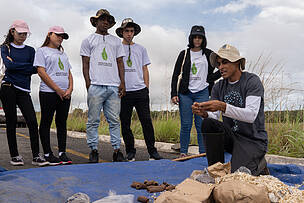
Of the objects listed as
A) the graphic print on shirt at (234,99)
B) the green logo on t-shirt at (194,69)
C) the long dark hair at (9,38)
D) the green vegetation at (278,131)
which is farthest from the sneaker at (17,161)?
the green vegetation at (278,131)

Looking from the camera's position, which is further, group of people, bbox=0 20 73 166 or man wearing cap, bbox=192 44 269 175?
group of people, bbox=0 20 73 166

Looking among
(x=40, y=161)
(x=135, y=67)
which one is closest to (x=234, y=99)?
(x=135, y=67)

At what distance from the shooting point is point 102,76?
4.65 metres

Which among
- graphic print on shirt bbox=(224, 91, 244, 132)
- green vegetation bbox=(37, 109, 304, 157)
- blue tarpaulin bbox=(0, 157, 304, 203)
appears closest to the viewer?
blue tarpaulin bbox=(0, 157, 304, 203)

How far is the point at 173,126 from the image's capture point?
805cm

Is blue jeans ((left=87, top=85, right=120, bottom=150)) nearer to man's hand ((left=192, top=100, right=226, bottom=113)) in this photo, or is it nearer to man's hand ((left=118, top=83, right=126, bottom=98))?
man's hand ((left=118, top=83, right=126, bottom=98))

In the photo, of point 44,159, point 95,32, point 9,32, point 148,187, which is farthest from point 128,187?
point 9,32

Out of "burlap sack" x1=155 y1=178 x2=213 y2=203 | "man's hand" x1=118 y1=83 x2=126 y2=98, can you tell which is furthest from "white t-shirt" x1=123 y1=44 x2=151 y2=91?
"burlap sack" x1=155 y1=178 x2=213 y2=203

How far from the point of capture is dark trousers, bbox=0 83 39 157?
4.52 metres

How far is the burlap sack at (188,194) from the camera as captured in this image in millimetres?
2239

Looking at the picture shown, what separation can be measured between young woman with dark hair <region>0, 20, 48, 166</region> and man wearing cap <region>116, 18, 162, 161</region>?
1238 millimetres

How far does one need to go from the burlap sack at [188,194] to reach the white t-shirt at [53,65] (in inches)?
106

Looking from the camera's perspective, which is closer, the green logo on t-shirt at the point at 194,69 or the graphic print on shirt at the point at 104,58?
the graphic print on shirt at the point at 104,58

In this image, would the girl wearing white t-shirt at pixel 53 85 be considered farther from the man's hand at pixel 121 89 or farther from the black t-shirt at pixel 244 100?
the black t-shirt at pixel 244 100
